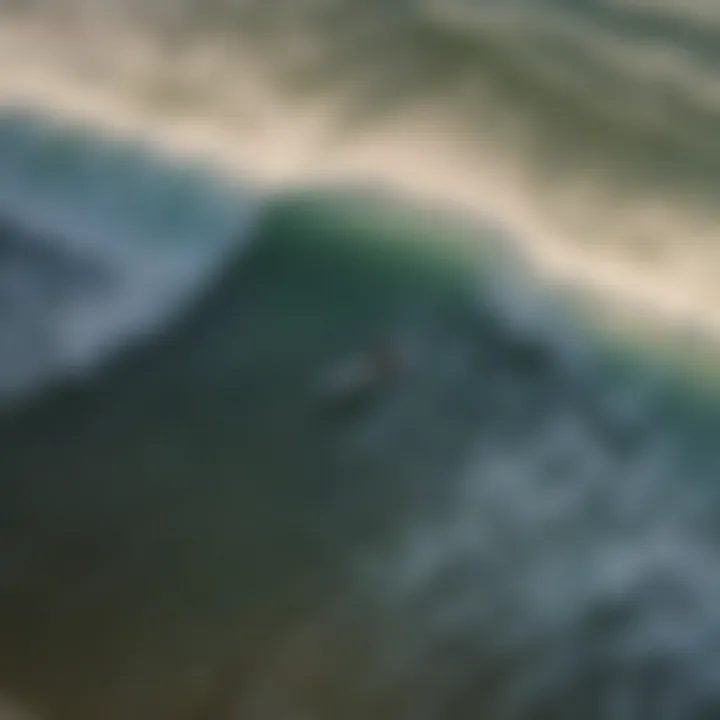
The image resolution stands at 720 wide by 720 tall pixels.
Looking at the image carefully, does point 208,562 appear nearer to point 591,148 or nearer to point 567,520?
point 567,520

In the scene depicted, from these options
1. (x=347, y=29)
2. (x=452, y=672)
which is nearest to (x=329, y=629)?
(x=452, y=672)

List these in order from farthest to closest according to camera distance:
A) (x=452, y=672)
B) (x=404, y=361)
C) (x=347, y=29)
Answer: (x=347, y=29), (x=404, y=361), (x=452, y=672)

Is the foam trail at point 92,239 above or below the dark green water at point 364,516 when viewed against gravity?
above

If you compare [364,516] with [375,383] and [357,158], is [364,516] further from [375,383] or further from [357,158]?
[357,158]

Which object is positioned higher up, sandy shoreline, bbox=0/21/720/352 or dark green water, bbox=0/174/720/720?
sandy shoreline, bbox=0/21/720/352

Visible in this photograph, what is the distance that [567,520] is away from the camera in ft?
1.77

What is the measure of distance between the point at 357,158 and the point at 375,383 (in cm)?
15

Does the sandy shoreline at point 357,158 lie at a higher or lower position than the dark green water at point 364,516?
higher

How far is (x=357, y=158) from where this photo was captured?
2.30ft

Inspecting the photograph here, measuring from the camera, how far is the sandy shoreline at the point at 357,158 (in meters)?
0.63

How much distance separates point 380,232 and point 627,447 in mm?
165

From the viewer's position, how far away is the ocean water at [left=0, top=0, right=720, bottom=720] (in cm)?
50

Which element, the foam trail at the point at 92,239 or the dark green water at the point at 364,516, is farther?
the foam trail at the point at 92,239

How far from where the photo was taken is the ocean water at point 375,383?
0.50 metres
